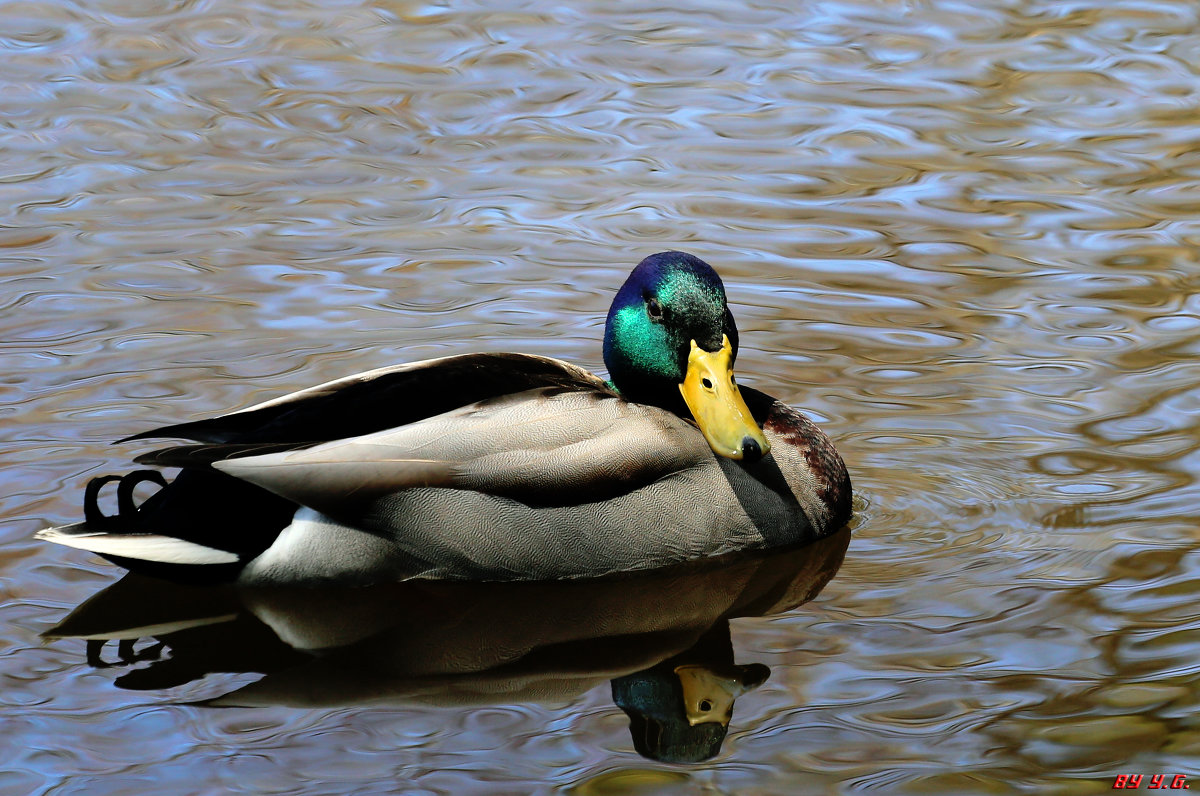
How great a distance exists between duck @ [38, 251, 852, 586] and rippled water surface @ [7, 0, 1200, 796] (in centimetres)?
26

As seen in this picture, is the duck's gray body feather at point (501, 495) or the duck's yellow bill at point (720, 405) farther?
the duck's yellow bill at point (720, 405)

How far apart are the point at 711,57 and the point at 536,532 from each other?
602 centimetres

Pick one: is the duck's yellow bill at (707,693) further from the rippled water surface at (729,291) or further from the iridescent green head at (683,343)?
the iridescent green head at (683,343)

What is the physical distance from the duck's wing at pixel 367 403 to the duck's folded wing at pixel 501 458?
0.07 meters

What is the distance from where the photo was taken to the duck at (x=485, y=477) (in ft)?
18.5

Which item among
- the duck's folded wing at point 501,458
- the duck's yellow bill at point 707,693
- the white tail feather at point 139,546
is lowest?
the duck's yellow bill at point 707,693

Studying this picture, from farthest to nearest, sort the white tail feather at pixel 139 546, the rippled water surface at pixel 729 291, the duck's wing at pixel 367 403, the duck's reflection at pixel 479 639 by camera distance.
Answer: the duck's wing at pixel 367 403 < the white tail feather at pixel 139 546 < the duck's reflection at pixel 479 639 < the rippled water surface at pixel 729 291

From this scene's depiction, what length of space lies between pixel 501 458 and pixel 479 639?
0.60m

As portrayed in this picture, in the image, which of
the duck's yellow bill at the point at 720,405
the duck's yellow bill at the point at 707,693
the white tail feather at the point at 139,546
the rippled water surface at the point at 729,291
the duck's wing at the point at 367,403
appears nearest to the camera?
the rippled water surface at the point at 729,291

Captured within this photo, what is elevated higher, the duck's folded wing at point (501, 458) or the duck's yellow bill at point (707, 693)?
the duck's folded wing at point (501, 458)

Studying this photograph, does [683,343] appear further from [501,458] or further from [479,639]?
[479,639]

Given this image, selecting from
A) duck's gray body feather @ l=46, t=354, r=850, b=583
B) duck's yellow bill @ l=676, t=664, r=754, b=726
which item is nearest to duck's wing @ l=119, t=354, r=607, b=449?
duck's gray body feather @ l=46, t=354, r=850, b=583

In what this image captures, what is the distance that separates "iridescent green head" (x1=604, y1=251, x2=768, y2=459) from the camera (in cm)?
597

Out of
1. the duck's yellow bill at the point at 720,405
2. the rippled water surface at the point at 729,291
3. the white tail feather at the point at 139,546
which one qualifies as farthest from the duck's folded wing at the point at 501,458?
the rippled water surface at the point at 729,291
